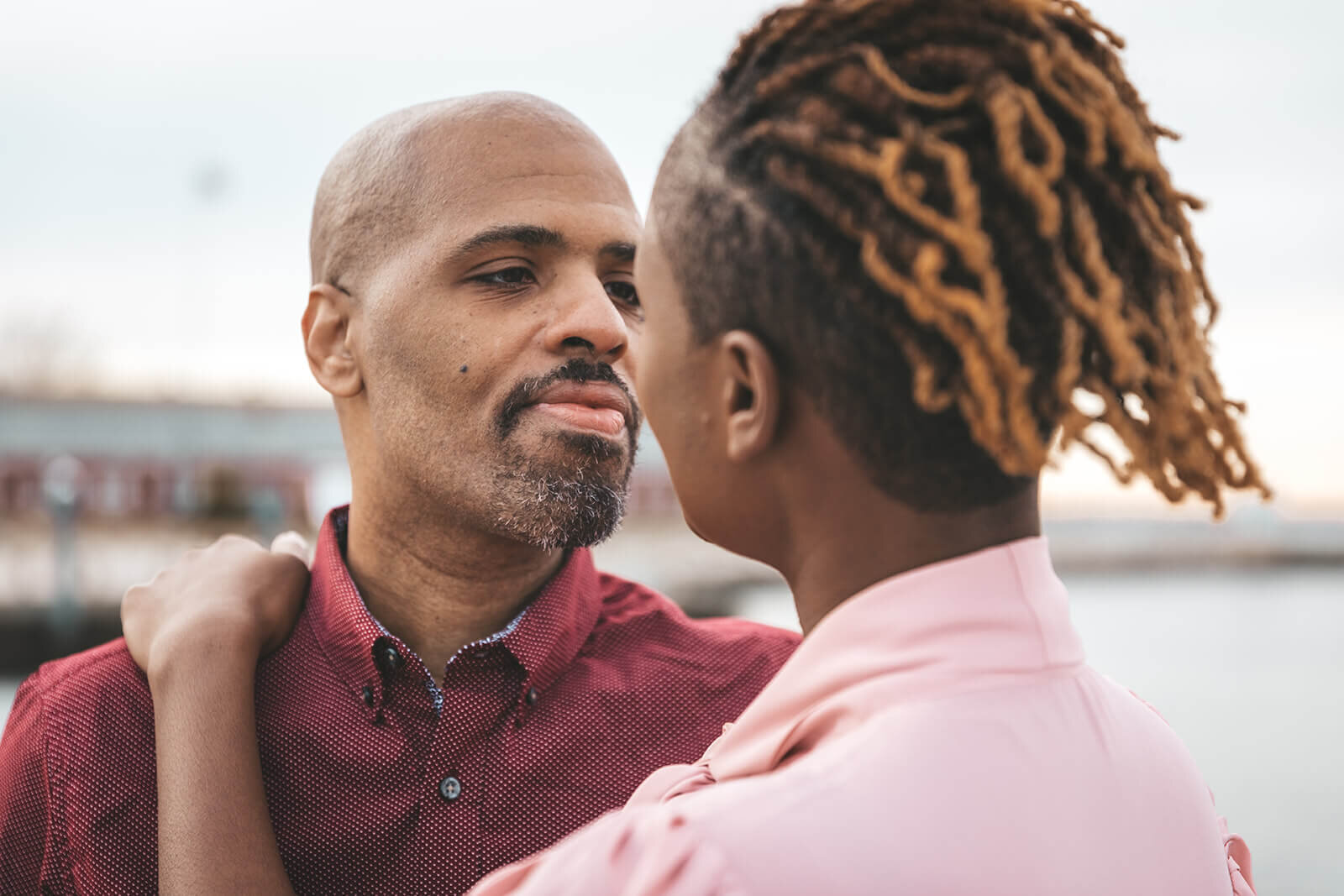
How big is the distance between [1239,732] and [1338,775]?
3377 mm

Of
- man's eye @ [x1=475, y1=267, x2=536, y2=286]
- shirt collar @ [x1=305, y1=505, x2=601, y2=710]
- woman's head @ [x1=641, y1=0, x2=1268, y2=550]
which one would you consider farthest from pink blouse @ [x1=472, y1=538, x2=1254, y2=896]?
man's eye @ [x1=475, y1=267, x2=536, y2=286]

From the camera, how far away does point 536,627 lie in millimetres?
2248

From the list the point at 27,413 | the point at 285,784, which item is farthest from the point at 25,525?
the point at 285,784

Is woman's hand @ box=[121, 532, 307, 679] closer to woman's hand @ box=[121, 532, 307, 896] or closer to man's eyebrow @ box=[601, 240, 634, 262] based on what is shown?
woman's hand @ box=[121, 532, 307, 896]

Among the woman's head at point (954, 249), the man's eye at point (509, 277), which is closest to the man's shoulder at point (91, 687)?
the man's eye at point (509, 277)

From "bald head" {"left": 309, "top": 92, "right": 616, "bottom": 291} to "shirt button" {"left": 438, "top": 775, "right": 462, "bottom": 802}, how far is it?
104cm

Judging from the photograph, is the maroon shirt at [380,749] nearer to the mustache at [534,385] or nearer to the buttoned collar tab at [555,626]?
the buttoned collar tab at [555,626]

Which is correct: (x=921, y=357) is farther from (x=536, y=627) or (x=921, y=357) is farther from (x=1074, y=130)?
(x=536, y=627)

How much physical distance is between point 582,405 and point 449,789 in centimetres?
Result: 73

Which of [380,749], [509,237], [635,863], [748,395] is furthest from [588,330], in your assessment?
[635,863]

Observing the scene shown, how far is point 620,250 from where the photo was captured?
236cm

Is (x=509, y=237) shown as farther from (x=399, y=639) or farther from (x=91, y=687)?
(x=91, y=687)

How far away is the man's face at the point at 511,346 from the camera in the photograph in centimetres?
222

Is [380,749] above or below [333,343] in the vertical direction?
below
